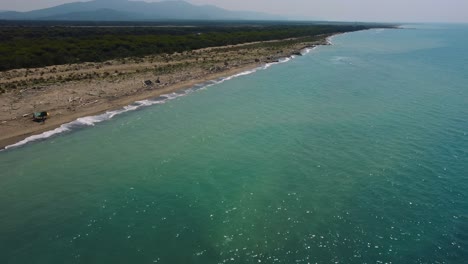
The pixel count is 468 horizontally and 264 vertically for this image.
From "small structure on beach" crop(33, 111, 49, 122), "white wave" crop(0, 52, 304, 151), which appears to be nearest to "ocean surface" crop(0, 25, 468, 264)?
"white wave" crop(0, 52, 304, 151)

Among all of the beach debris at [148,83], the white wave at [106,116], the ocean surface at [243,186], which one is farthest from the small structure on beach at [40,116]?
the beach debris at [148,83]

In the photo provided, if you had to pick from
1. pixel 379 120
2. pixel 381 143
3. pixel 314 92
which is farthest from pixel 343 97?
pixel 381 143

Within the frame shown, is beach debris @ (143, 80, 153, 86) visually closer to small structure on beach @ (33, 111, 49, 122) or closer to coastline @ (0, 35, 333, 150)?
coastline @ (0, 35, 333, 150)

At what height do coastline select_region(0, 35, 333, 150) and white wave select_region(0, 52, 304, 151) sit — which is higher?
coastline select_region(0, 35, 333, 150)

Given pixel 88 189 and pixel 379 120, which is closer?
pixel 88 189

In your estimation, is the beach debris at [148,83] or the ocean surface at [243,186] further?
the beach debris at [148,83]

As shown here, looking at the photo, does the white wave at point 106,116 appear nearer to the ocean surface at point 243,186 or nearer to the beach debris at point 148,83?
the ocean surface at point 243,186

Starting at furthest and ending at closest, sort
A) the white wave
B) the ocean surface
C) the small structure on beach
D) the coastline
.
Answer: the small structure on beach
the coastline
the white wave
the ocean surface

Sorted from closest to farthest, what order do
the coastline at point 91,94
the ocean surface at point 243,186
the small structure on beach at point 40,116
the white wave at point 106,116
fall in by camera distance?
1. the ocean surface at point 243,186
2. the white wave at point 106,116
3. the coastline at point 91,94
4. the small structure on beach at point 40,116

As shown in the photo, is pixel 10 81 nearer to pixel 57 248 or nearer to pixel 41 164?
pixel 41 164
